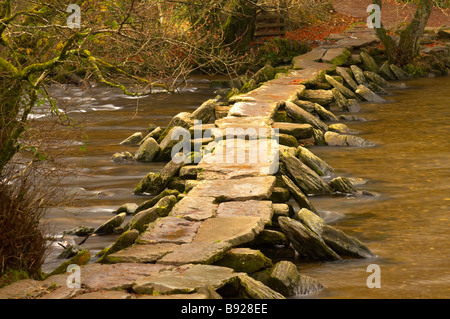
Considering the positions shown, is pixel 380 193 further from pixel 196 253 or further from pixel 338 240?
pixel 196 253

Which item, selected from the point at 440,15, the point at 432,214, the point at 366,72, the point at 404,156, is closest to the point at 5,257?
the point at 432,214

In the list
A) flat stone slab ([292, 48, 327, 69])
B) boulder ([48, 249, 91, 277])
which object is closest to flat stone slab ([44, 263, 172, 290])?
boulder ([48, 249, 91, 277])

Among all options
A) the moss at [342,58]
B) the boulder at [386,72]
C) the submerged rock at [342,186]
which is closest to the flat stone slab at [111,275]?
the submerged rock at [342,186]

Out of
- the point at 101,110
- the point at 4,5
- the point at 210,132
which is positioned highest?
the point at 4,5

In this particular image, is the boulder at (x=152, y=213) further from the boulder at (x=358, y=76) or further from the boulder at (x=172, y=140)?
the boulder at (x=358, y=76)

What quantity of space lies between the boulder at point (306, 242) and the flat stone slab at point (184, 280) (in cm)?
169

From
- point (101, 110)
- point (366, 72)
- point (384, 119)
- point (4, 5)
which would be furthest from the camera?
point (366, 72)

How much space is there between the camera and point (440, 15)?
3784cm

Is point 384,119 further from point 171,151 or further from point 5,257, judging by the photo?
point 5,257

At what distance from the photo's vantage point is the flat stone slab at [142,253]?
7137 millimetres

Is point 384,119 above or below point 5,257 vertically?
below

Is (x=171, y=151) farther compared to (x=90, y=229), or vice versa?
(x=171, y=151)

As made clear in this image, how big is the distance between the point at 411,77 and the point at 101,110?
10.7m

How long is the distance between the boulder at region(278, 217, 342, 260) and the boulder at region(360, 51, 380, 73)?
17472 mm
